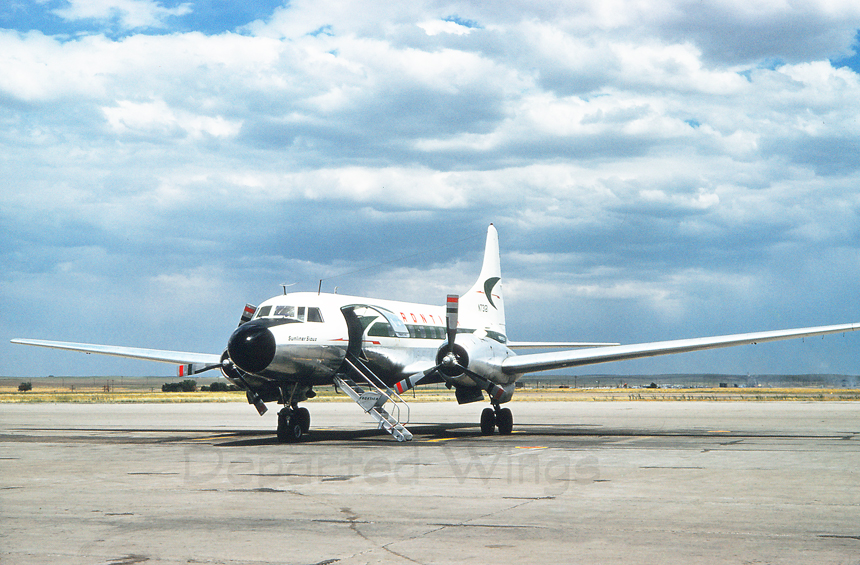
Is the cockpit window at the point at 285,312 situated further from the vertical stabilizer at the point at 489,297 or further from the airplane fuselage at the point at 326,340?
the vertical stabilizer at the point at 489,297

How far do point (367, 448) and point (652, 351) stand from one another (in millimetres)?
9203

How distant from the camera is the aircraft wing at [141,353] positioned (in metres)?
25.4

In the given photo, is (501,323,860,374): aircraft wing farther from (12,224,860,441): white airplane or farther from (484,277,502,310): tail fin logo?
(484,277,502,310): tail fin logo

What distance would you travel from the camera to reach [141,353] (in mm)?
26828

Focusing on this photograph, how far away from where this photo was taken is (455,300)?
2266 cm

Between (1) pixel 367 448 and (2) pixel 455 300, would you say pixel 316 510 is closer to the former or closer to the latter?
(1) pixel 367 448

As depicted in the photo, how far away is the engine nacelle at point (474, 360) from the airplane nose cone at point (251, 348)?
17.9 ft

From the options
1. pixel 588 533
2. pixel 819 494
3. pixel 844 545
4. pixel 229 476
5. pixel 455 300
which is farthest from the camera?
pixel 455 300

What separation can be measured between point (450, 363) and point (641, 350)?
5640mm

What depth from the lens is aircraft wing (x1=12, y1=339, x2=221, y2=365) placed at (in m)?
25.4

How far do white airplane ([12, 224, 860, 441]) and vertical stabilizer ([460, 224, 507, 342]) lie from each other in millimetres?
1816

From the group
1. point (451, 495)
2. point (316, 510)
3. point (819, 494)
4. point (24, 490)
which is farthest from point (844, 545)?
point (24, 490)

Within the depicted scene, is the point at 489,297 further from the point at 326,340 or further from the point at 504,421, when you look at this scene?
the point at 326,340

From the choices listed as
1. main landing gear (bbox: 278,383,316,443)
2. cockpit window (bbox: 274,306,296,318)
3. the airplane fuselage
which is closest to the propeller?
the airplane fuselage
